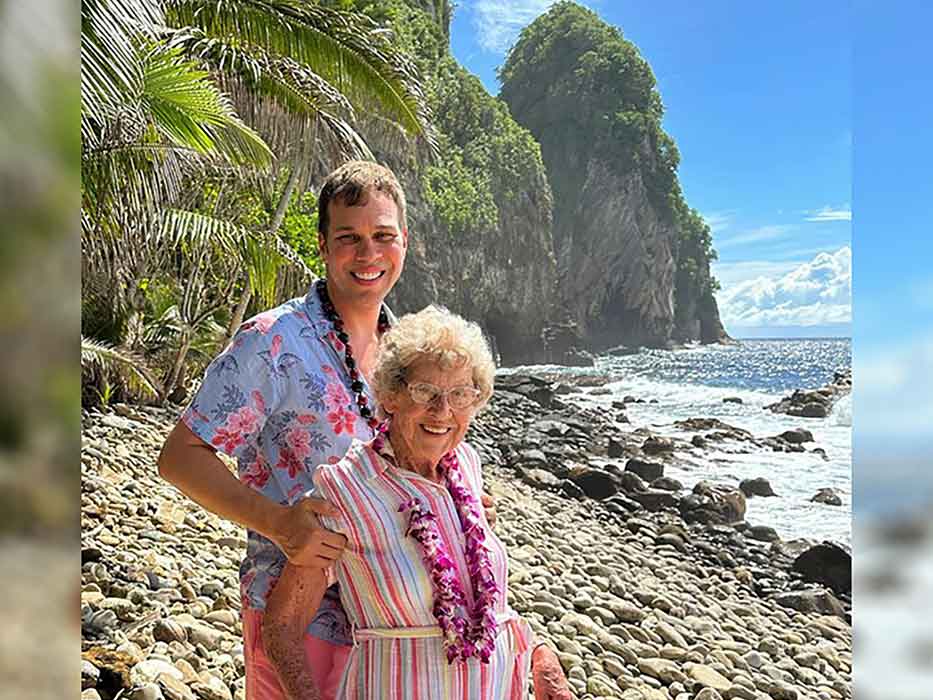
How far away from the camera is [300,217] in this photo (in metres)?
8.23

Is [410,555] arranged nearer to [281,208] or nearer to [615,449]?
[615,449]

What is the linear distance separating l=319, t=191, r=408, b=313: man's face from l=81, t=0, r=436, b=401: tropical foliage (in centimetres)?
145

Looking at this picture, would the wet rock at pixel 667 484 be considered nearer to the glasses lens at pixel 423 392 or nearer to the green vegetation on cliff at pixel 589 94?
the green vegetation on cliff at pixel 589 94

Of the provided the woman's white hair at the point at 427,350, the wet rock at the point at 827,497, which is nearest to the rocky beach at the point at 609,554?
the wet rock at the point at 827,497

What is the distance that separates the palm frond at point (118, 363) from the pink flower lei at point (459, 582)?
4.91 metres

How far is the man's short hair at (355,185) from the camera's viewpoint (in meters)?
1.39

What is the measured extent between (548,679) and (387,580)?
0.28 m

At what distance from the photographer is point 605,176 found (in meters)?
6.82

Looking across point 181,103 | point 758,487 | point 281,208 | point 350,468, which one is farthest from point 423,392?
point 281,208
